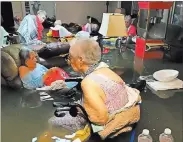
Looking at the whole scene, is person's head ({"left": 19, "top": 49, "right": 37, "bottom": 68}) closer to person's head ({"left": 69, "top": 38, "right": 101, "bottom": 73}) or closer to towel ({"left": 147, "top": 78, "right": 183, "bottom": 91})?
person's head ({"left": 69, "top": 38, "right": 101, "bottom": 73})

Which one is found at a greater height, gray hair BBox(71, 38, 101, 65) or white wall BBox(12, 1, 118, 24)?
white wall BBox(12, 1, 118, 24)

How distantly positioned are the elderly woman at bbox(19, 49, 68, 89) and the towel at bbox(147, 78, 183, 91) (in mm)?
1105

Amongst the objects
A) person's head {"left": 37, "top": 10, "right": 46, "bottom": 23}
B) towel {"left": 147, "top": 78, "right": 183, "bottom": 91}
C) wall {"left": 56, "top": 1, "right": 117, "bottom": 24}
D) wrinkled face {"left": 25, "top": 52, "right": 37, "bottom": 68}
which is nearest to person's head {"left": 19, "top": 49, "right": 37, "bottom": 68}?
wrinkled face {"left": 25, "top": 52, "right": 37, "bottom": 68}

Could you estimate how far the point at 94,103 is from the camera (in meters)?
1.23

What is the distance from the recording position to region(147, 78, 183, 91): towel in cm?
241

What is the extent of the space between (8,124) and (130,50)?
9.65ft

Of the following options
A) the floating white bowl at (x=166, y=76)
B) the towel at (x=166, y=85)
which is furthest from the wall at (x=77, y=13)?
the towel at (x=166, y=85)

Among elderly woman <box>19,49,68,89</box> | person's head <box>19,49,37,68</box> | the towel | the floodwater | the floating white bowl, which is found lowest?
the floodwater

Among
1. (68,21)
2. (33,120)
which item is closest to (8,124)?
(33,120)

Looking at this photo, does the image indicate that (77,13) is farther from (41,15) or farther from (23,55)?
(23,55)

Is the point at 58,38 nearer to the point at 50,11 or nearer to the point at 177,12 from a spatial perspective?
the point at 50,11

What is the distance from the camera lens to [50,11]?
13.2 ft

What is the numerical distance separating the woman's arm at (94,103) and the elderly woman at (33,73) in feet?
3.48

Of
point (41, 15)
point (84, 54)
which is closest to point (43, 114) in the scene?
point (84, 54)
